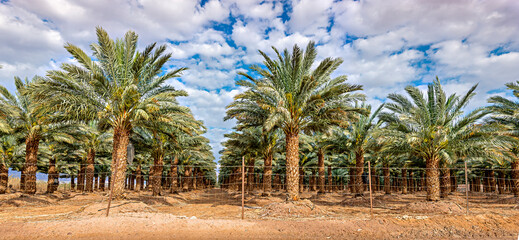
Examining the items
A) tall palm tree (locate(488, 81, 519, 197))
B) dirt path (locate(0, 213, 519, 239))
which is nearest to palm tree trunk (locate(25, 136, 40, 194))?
dirt path (locate(0, 213, 519, 239))

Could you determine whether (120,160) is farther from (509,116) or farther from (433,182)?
(509,116)

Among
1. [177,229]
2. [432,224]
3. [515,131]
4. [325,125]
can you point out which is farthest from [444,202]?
[177,229]

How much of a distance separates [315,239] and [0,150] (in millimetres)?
26494

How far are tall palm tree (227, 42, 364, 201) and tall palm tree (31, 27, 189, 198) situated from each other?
4062mm

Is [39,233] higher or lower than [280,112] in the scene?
lower

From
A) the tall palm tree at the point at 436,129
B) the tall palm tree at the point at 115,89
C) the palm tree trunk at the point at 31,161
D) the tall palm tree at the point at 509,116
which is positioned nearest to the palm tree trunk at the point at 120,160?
the tall palm tree at the point at 115,89

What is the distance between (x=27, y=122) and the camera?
19484 mm

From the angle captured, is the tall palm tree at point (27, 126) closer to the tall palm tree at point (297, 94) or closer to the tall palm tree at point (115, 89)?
the tall palm tree at point (115, 89)

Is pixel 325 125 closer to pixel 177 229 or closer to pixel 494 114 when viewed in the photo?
pixel 177 229

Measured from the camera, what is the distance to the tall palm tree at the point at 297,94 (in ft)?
49.2

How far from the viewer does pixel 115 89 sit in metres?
14.4

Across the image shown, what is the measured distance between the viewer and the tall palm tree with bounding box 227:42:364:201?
15.0 meters

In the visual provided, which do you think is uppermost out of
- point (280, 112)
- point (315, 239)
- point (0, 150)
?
point (280, 112)

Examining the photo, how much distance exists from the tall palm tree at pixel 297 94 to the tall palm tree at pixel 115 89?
13.3 feet
